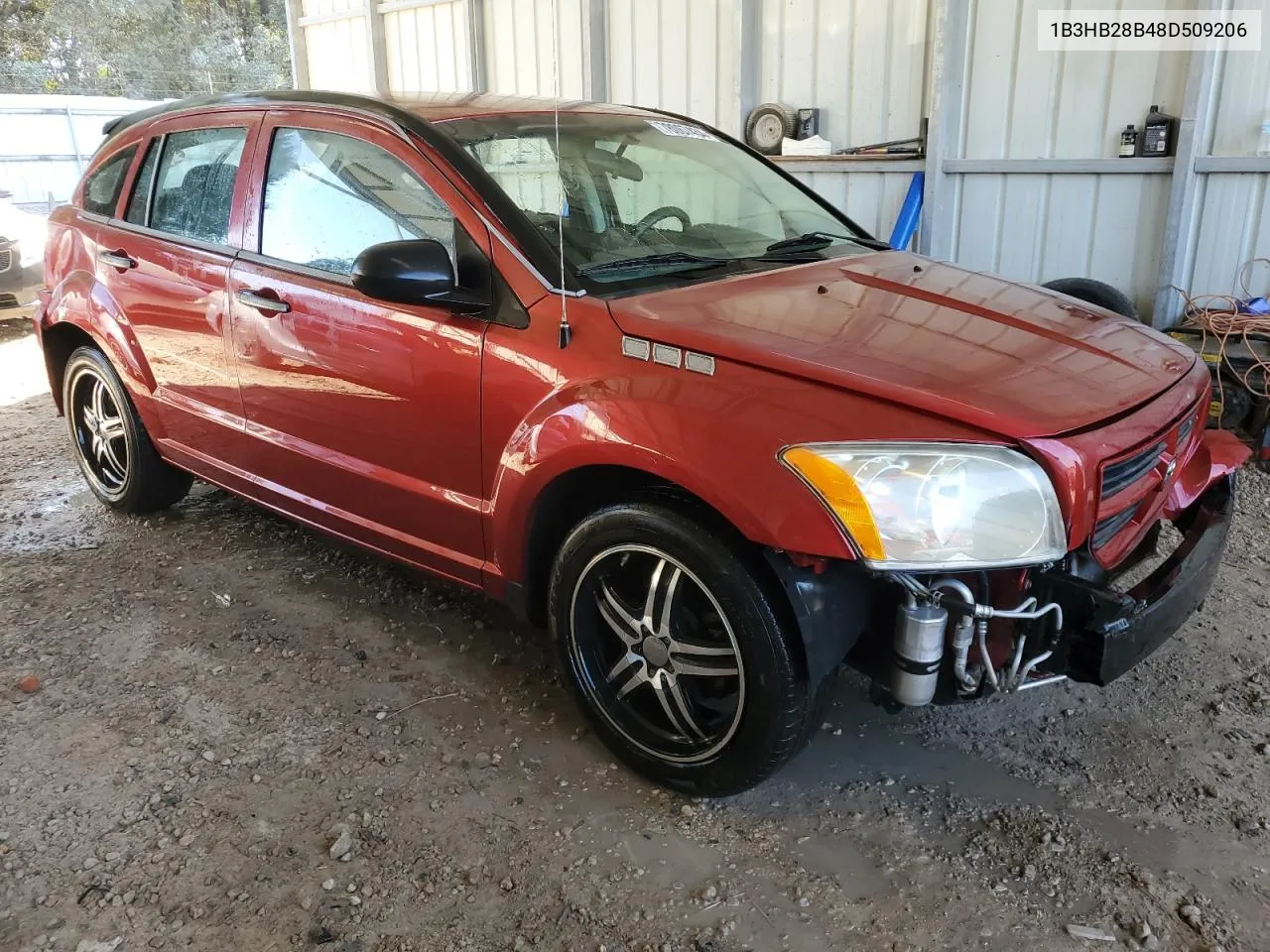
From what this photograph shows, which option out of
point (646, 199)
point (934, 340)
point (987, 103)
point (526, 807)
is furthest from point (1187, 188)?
point (526, 807)

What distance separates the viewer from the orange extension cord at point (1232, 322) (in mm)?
4574

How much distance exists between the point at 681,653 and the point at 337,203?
5.37ft

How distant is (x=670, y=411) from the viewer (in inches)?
81.0

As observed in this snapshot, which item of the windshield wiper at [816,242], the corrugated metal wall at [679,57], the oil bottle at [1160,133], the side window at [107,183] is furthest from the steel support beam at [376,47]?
the windshield wiper at [816,242]

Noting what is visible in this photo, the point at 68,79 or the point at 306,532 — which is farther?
the point at 68,79

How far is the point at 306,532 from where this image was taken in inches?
157

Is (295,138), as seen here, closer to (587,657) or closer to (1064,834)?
(587,657)

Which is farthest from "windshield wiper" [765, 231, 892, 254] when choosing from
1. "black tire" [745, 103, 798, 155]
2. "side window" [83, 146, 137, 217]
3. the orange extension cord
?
"black tire" [745, 103, 798, 155]

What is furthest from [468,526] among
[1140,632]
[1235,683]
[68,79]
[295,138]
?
[68,79]

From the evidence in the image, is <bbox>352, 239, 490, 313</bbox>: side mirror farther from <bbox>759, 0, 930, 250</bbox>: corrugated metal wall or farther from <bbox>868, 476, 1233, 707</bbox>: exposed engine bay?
<bbox>759, 0, 930, 250</bbox>: corrugated metal wall

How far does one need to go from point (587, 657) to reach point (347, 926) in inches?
31.7

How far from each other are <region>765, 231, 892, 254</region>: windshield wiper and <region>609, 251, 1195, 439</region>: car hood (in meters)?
0.21

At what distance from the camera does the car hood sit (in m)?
1.91

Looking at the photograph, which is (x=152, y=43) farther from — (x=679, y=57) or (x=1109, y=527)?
(x=1109, y=527)
